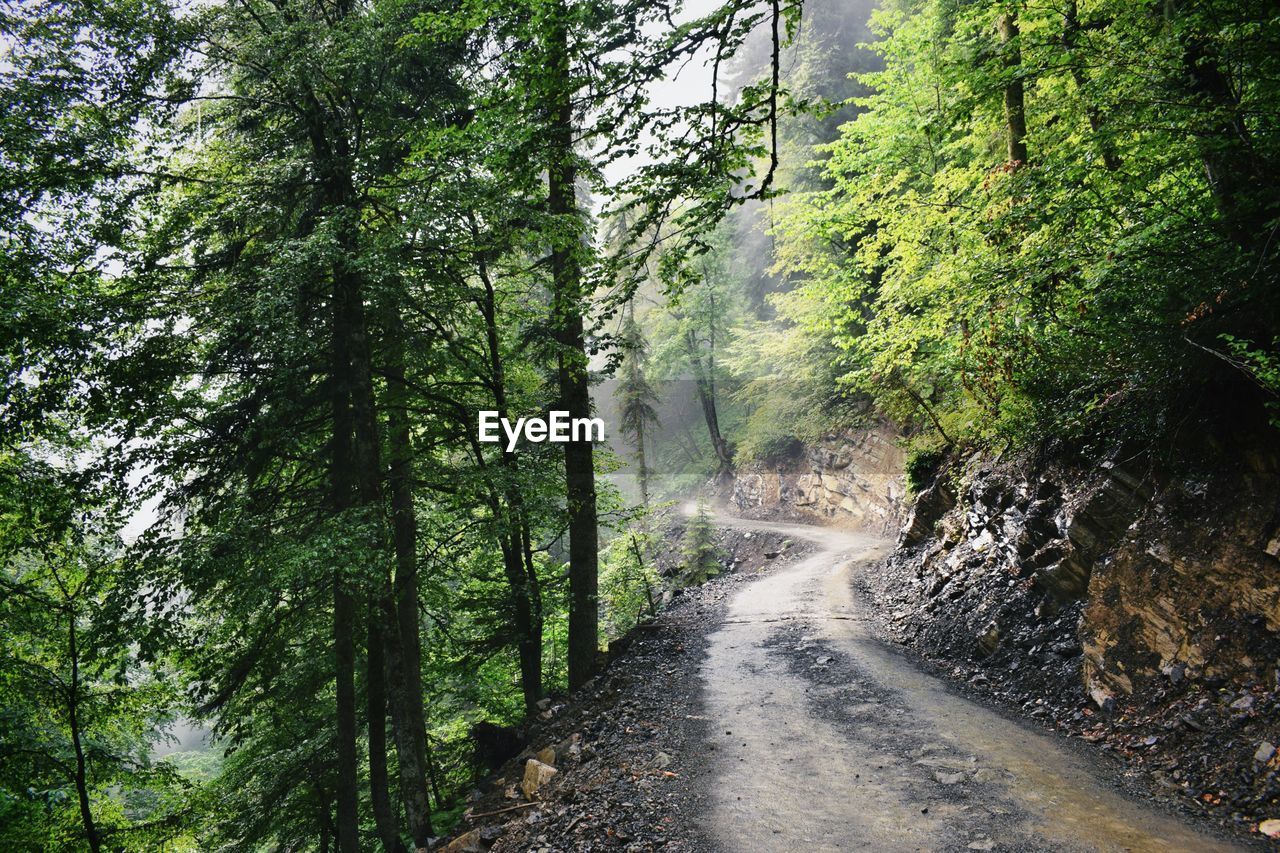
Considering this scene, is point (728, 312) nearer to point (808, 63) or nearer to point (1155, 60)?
point (808, 63)

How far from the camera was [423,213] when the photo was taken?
7.61 meters

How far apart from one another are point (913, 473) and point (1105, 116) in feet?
30.3

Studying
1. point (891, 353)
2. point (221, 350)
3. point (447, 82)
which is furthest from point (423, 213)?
point (891, 353)

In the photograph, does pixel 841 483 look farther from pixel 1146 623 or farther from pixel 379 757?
pixel 379 757

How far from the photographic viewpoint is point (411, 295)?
9.56m

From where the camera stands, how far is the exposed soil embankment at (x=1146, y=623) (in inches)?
180

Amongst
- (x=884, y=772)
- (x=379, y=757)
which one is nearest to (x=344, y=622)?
(x=379, y=757)

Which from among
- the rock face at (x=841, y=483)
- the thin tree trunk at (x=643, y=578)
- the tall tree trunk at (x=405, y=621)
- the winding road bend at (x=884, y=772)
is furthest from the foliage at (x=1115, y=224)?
the rock face at (x=841, y=483)

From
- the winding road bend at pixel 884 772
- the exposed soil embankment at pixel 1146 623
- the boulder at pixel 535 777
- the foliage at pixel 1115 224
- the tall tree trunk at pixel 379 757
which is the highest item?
the foliage at pixel 1115 224

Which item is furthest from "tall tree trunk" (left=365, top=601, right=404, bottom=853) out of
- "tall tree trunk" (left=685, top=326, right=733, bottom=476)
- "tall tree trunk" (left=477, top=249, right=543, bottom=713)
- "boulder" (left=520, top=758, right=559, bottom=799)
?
"tall tree trunk" (left=685, top=326, right=733, bottom=476)

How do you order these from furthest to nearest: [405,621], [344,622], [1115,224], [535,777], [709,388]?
1. [709,388]
2. [405,621]
3. [344,622]
4. [535,777]
5. [1115,224]

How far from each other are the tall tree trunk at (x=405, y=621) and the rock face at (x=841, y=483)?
1264 cm

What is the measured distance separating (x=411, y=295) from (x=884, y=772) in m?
8.79

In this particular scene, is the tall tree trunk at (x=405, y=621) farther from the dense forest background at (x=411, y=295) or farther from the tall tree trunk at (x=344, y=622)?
the tall tree trunk at (x=344, y=622)
